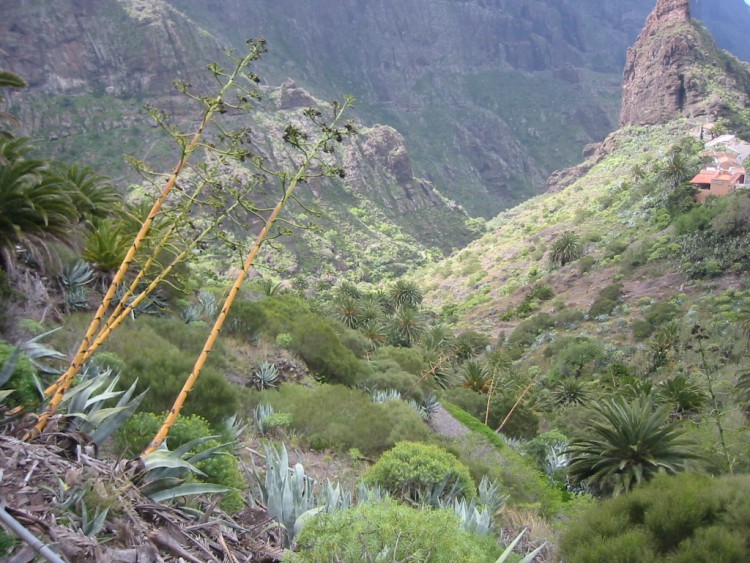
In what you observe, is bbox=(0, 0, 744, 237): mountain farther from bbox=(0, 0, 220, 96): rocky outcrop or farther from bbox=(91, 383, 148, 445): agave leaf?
bbox=(91, 383, 148, 445): agave leaf

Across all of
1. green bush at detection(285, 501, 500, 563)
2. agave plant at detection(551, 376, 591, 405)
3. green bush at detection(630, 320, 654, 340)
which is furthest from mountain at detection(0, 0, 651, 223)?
green bush at detection(285, 501, 500, 563)

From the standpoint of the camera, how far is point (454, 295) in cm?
6638

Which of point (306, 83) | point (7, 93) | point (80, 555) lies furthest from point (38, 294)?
point (306, 83)

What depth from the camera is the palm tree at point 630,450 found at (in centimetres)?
1173

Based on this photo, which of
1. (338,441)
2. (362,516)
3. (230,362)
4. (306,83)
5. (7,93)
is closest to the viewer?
(362,516)

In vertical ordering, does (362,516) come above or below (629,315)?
below

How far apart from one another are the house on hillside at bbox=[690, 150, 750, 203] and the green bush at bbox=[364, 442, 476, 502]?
50655 mm

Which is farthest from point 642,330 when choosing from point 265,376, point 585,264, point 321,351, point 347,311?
point 265,376

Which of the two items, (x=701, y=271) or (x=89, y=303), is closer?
(x=89, y=303)

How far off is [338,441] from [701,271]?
3875cm

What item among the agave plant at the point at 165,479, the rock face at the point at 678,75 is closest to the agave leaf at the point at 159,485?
the agave plant at the point at 165,479

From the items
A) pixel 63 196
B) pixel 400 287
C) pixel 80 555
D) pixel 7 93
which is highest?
pixel 7 93

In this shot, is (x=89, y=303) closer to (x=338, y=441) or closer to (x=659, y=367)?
(x=338, y=441)

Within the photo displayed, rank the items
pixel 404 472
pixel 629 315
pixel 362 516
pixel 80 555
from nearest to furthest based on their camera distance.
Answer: pixel 80 555, pixel 362 516, pixel 404 472, pixel 629 315
